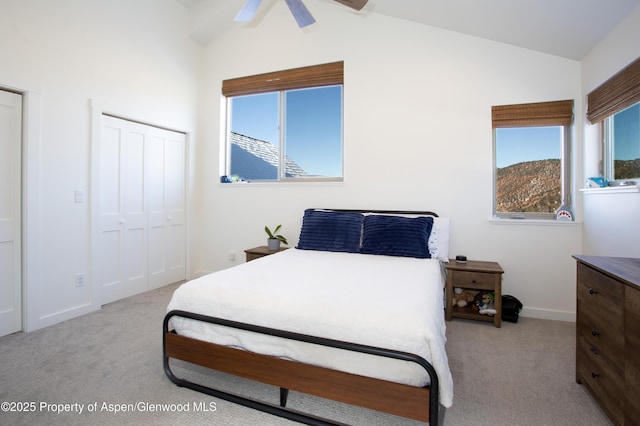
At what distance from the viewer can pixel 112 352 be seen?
7.28 ft

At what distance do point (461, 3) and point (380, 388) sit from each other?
3020 mm

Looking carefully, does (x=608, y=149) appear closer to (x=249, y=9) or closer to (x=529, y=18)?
(x=529, y=18)

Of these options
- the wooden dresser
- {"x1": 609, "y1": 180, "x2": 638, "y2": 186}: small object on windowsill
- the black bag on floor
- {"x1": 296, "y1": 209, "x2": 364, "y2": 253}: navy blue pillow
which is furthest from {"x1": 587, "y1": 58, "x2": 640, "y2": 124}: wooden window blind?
{"x1": 296, "y1": 209, "x2": 364, "y2": 253}: navy blue pillow

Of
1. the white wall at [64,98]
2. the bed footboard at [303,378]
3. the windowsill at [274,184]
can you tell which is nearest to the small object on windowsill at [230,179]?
the windowsill at [274,184]

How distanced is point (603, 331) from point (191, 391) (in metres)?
2.22

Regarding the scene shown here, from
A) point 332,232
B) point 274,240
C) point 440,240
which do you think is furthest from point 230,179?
point 440,240

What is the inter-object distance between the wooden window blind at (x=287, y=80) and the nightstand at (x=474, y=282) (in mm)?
2405

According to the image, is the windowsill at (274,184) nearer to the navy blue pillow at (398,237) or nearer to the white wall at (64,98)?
the navy blue pillow at (398,237)

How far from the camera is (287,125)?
13.2 ft

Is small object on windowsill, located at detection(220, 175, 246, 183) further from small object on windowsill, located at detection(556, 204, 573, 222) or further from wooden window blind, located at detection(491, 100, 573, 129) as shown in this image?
small object on windowsill, located at detection(556, 204, 573, 222)

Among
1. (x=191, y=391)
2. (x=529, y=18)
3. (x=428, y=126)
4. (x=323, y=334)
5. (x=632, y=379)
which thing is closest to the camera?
(x=632, y=379)

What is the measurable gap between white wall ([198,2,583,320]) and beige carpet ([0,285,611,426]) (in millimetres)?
789

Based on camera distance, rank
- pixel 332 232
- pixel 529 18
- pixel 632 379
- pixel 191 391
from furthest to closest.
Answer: pixel 332 232 → pixel 529 18 → pixel 191 391 → pixel 632 379

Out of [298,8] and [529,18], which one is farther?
[529,18]
